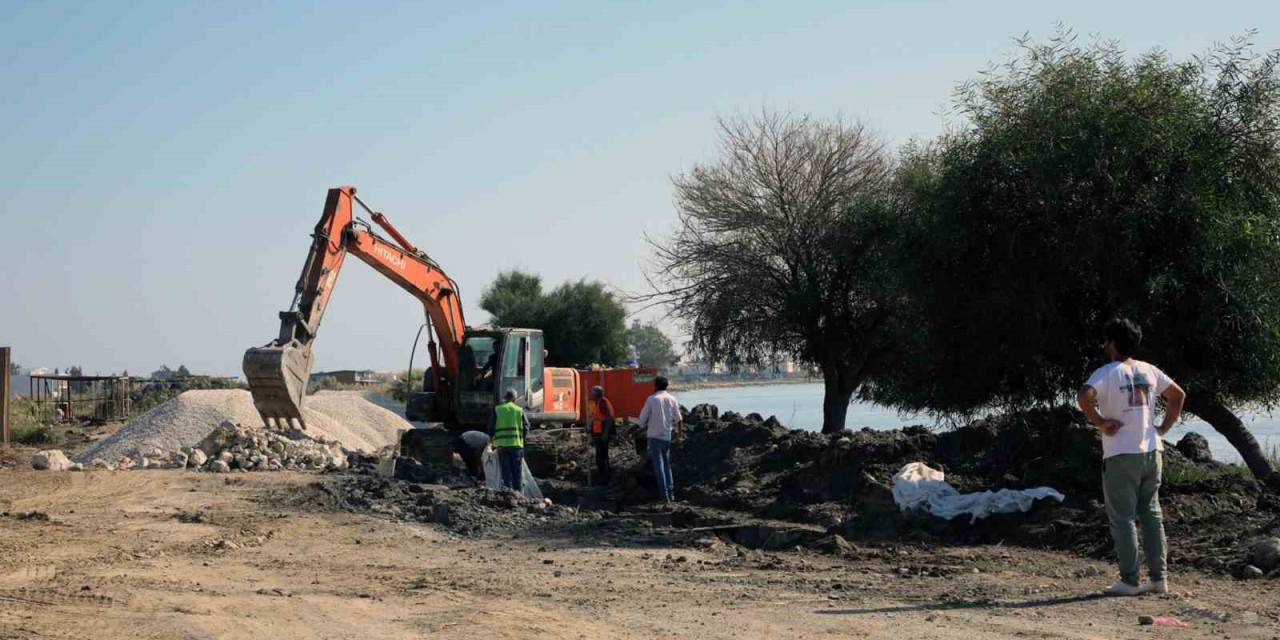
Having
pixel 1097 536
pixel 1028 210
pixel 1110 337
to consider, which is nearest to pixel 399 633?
pixel 1110 337

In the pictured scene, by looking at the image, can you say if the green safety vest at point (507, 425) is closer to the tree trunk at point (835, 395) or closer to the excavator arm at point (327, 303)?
the excavator arm at point (327, 303)

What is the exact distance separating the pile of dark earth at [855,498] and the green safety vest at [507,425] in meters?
0.67

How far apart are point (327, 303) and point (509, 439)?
543cm

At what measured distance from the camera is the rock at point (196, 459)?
2164cm

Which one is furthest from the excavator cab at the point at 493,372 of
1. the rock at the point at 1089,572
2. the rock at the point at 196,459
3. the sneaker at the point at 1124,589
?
the sneaker at the point at 1124,589

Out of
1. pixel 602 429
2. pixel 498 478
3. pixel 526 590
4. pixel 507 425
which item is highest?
pixel 507 425

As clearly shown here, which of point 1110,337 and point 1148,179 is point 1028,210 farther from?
point 1110,337

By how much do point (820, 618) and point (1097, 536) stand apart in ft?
13.1

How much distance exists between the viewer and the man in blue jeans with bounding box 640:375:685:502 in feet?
52.5

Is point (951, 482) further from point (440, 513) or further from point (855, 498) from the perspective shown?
point (440, 513)

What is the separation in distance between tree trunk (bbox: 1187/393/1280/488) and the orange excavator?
11374mm

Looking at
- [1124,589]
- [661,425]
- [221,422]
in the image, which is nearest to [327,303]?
[661,425]

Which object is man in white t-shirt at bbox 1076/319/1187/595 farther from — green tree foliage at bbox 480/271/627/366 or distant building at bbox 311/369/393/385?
distant building at bbox 311/369/393/385

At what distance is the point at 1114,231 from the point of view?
1312 centimetres
